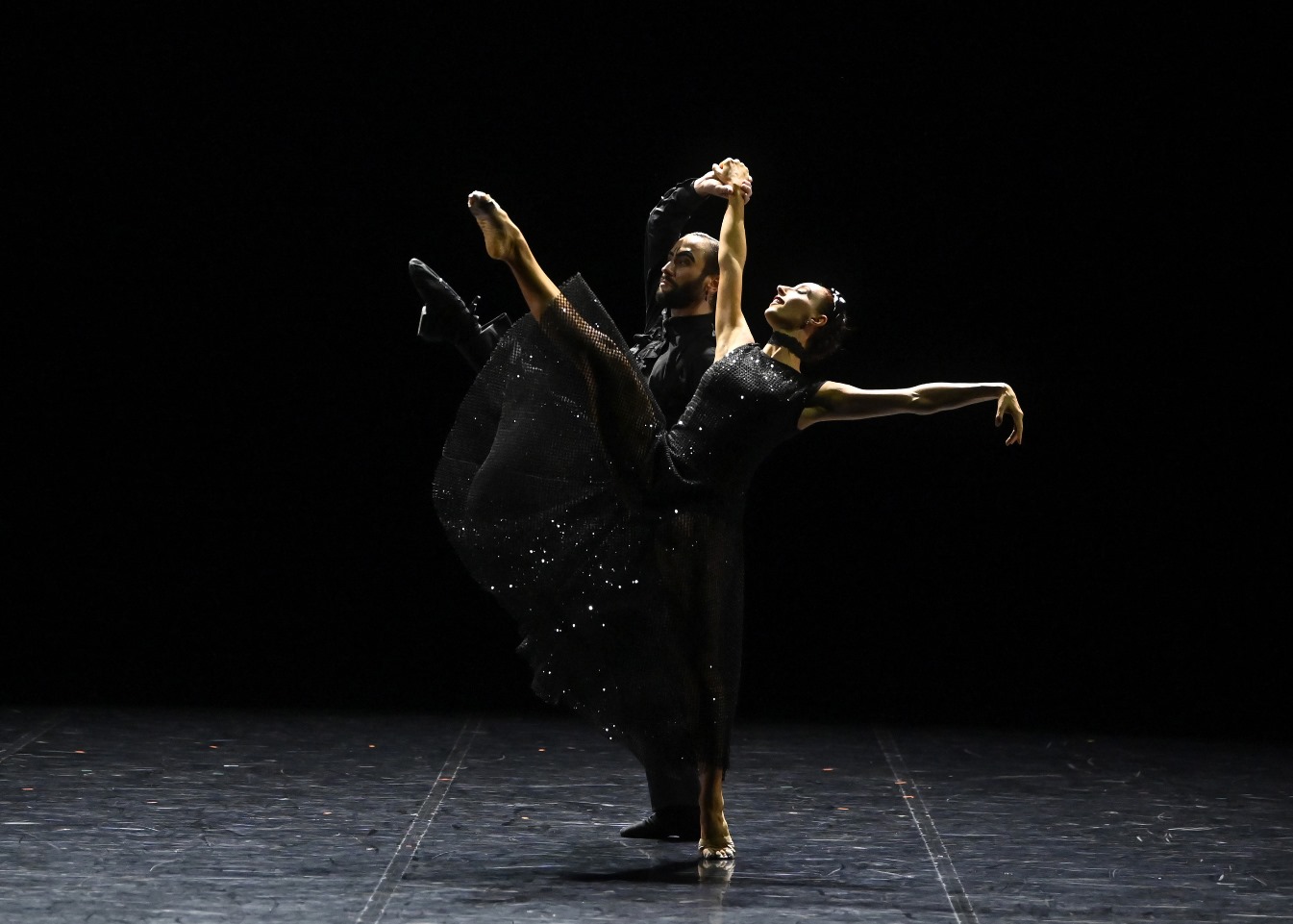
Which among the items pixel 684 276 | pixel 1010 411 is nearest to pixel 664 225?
pixel 684 276

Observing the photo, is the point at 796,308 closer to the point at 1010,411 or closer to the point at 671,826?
the point at 1010,411

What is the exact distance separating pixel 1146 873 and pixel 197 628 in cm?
409

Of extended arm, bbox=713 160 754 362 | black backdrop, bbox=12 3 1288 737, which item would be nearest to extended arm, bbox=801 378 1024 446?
extended arm, bbox=713 160 754 362

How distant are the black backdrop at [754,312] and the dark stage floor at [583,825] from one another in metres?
0.62

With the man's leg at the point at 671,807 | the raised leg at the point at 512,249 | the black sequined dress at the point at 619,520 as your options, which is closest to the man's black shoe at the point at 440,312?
the black sequined dress at the point at 619,520

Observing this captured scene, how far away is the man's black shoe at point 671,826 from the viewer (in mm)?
3426

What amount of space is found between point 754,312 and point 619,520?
105 inches

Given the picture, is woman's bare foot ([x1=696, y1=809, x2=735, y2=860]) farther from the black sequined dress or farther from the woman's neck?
the woman's neck

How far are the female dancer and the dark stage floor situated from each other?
1.11ft

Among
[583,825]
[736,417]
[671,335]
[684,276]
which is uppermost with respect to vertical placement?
[684,276]

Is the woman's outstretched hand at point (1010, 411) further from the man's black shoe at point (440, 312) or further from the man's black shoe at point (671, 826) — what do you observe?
the man's black shoe at point (440, 312)

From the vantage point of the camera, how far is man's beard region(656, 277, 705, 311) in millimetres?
3592

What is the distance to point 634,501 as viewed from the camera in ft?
10.7

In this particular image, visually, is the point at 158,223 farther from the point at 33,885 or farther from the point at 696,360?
the point at 33,885
